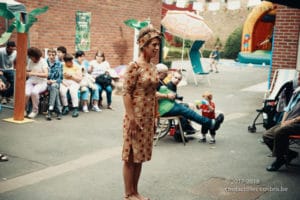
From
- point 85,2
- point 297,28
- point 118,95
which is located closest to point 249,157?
point 297,28

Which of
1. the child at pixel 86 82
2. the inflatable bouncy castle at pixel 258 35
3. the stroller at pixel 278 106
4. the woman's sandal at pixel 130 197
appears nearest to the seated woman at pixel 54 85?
the child at pixel 86 82

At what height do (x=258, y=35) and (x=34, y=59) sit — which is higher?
(x=258, y=35)

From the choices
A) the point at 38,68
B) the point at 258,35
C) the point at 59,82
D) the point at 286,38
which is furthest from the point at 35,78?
the point at 258,35

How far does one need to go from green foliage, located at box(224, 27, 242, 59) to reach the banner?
2002cm

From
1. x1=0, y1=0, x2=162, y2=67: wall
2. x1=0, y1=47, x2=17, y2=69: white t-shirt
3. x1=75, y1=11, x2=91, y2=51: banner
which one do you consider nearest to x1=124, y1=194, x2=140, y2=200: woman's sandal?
x1=0, y1=47, x2=17, y2=69: white t-shirt

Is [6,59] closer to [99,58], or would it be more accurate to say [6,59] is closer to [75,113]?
[99,58]

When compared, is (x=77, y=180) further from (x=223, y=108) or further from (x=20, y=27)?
(x=223, y=108)

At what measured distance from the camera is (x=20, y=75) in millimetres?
8398

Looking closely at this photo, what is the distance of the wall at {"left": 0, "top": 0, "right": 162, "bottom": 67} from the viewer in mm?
12648

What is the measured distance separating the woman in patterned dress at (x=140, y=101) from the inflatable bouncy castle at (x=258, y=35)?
22557mm

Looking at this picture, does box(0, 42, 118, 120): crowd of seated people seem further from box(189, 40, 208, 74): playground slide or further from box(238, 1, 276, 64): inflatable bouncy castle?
box(238, 1, 276, 64): inflatable bouncy castle

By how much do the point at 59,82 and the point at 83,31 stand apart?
17.5 ft

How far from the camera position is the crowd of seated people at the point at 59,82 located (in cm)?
900

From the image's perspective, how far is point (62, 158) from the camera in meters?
6.23
